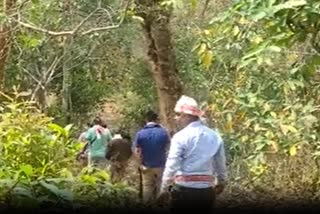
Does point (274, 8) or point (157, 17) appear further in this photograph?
point (157, 17)

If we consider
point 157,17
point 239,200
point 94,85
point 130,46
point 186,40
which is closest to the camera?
point 239,200

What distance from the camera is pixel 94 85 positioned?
5.41m

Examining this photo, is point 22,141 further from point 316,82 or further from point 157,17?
point 157,17

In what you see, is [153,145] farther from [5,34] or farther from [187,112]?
[187,112]

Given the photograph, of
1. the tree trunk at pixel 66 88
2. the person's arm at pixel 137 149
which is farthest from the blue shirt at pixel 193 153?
the tree trunk at pixel 66 88

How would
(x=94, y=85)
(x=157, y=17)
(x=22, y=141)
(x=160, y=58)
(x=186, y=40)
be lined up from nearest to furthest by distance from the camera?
(x=22, y=141) < (x=157, y=17) < (x=160, y=58) < (x=186, y=40) < (x=94, y=85)

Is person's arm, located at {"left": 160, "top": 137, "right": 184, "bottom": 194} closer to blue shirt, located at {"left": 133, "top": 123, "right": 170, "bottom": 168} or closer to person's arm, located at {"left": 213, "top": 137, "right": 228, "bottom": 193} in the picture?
person's arm, located at {"left": 213, "top": 137, "right": 228, "bottom": 193}

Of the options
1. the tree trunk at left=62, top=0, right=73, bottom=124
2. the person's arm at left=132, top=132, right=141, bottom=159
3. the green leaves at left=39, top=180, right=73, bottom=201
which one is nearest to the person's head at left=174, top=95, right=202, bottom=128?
the green leaves at left=39, top=180, right=73, bottom=201

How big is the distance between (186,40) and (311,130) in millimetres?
2009

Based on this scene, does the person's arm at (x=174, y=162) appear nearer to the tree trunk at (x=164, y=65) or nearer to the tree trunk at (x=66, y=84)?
the tree trunk at (x=164, y=65)

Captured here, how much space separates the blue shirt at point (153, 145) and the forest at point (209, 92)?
0.08 meters

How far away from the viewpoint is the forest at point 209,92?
3.15ft

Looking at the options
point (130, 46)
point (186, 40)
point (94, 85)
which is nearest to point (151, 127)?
point (186, 40)

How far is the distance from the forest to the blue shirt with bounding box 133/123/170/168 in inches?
3.2
